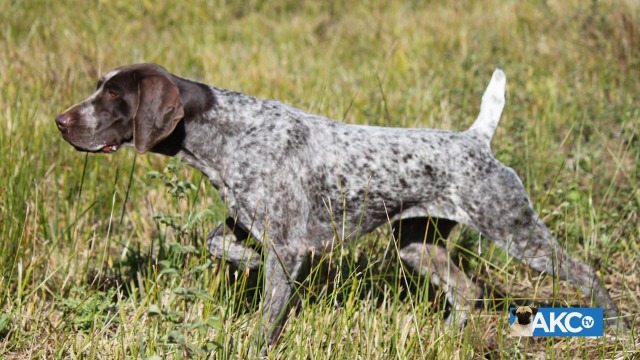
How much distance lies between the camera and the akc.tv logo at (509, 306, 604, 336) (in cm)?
288

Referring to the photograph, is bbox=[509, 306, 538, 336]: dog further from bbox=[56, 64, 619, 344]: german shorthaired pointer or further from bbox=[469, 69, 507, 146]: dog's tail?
bbox=[469, 69, 507, 146]: dog's tail

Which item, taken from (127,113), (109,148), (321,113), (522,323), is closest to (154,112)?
(127,113)

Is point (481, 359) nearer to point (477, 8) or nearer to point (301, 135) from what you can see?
point (301, 135)

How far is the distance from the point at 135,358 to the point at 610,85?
4992 millimetres

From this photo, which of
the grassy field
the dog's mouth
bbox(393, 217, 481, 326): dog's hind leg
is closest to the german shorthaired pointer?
the dog's mouth

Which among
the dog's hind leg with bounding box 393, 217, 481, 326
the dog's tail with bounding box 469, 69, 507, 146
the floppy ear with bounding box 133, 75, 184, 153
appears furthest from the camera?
the dog's hind leg with bounding box 393, 217, 481, 326

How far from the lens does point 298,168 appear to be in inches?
147

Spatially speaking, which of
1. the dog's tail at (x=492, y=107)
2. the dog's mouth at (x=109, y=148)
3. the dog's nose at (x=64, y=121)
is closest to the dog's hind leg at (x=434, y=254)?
the dog's tail at (x=492, y=107)

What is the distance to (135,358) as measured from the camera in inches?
124

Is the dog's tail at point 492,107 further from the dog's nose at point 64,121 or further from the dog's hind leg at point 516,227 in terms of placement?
the dog's nose at point 64,121

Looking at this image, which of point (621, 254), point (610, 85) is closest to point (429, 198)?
point (621, 254)

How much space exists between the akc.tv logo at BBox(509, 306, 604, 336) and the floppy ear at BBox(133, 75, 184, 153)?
173 cm

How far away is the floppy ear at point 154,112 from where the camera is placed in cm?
356

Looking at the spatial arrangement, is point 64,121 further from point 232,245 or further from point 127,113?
point 232,245
